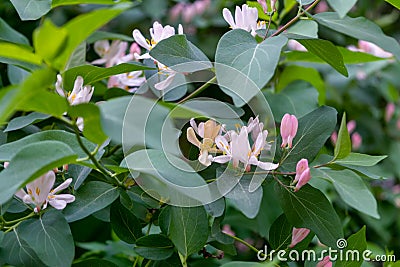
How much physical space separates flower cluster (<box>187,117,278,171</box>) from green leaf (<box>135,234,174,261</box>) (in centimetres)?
10

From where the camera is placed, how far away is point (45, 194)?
556mm

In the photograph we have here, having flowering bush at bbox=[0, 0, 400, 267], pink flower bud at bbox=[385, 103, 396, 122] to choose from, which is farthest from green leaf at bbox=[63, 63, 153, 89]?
pink flower bud at bbox=[385, 103, 396, 122]

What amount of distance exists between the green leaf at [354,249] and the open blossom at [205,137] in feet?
0.56

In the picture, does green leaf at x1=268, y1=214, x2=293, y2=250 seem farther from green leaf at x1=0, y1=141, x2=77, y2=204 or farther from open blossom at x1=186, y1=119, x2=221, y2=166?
green leaf at x1=0, y1=141, x2=77, y2=204

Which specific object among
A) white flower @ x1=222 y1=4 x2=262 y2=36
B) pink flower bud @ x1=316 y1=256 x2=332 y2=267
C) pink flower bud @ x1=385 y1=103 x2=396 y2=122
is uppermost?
white flower @ x1=222 y1=4 x2=262 y2=36

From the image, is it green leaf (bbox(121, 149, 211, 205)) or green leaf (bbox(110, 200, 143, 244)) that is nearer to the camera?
green leaf (bbox(121, 149, 211, 205))

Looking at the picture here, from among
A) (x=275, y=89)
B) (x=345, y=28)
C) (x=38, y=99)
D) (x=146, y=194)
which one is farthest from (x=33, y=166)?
(x=275, y=89)

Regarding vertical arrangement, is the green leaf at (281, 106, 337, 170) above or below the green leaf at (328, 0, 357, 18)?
below

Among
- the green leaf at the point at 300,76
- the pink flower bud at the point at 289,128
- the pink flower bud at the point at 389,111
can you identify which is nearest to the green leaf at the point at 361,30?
the pink flower bud at the point at 289,128

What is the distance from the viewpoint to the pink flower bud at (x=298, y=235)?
0.61 meters

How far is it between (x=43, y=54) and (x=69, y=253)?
204 millimetres

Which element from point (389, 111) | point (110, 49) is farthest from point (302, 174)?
point (389, 111)

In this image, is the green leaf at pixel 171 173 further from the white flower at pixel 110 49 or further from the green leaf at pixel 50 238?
the white flower at pixel 110 49

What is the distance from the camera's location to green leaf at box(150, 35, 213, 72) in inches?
23.3
